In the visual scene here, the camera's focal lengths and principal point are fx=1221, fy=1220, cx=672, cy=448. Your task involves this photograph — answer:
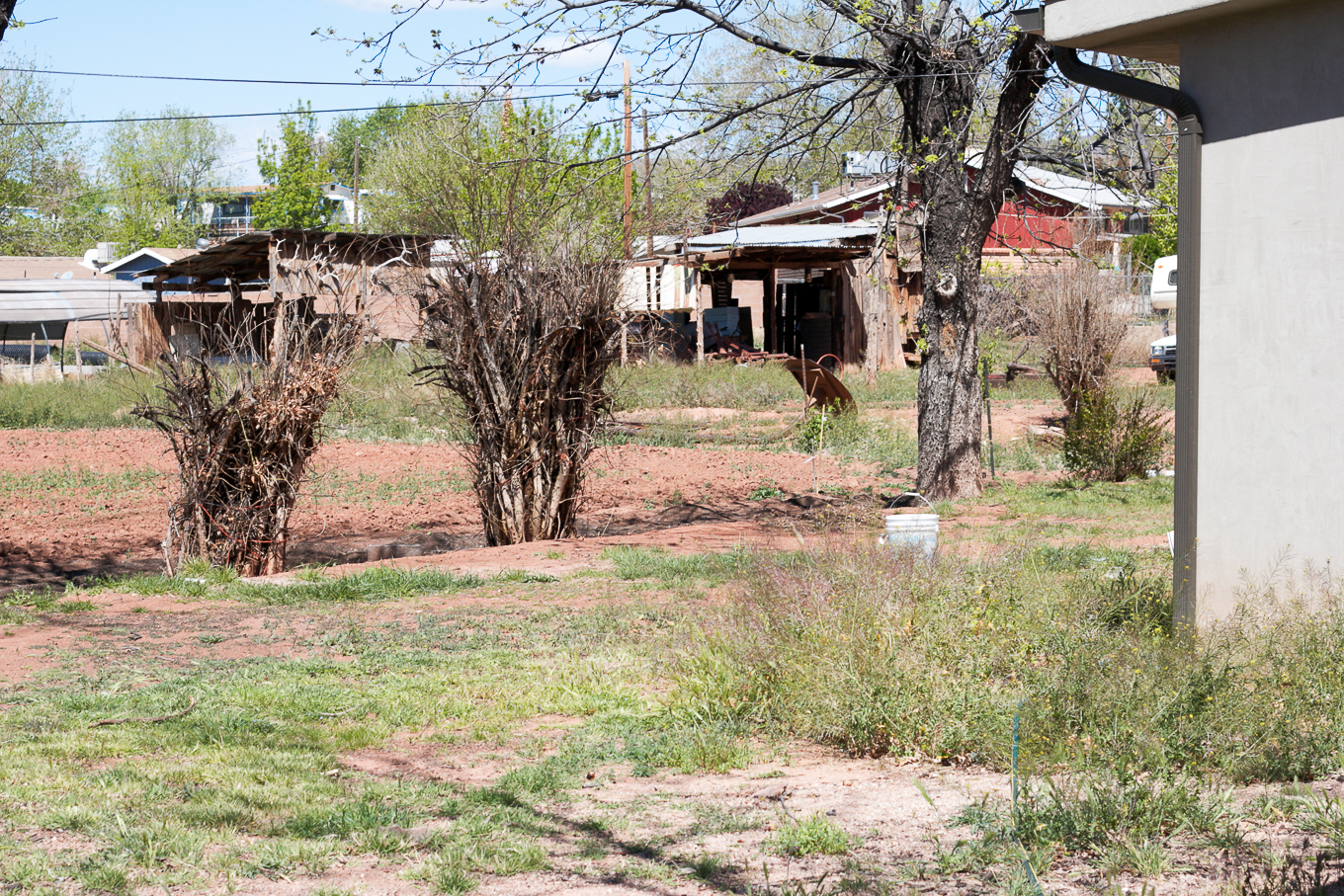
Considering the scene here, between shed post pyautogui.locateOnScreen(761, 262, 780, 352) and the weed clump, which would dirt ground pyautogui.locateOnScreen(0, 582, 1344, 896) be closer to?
the weed clump

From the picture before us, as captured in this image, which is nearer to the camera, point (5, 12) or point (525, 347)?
point (5, 12)

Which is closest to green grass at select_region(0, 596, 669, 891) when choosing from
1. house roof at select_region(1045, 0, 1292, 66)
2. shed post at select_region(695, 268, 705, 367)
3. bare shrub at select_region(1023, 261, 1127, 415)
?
house roof at select_region(1045, 0, 1292, 66)

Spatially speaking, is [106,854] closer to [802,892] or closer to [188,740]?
[188,740]

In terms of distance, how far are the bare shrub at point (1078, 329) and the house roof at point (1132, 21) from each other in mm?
10999

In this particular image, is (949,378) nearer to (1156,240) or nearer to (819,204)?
(819,204)

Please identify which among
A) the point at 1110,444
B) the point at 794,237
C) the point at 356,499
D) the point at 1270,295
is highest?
the point at 794,237

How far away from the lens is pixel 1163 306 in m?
25.8

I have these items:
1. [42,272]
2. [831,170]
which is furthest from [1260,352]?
[42,272]

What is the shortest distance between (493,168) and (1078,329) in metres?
9.49

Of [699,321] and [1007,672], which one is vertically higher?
[699,321]

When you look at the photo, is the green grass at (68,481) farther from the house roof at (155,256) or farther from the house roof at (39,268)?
the house roof at (39,268)

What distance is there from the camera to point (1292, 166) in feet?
16.9

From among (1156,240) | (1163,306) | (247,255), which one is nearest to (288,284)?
(247,255)

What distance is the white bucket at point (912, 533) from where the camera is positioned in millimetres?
6129
